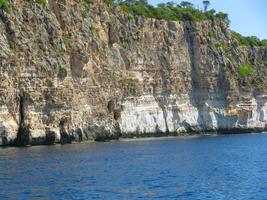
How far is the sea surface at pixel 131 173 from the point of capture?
1323 inches

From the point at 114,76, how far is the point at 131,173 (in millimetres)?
40850

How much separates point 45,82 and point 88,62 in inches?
415

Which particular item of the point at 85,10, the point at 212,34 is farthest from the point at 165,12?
the point at 85,10

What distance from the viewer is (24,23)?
2751 inches

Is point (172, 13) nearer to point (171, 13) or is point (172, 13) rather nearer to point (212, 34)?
point (171, 13)

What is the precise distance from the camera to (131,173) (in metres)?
42.3

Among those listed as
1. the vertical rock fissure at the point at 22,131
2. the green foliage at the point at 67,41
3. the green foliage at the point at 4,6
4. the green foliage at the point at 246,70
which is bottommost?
the vertical rock fissure at the point at 22,131

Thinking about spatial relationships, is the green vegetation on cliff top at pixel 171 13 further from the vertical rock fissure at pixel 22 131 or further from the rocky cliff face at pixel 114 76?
Answer: the vertical rock fissure at pixel 22 131

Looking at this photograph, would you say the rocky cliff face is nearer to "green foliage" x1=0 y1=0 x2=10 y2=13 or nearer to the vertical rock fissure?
the vertical rock fissure

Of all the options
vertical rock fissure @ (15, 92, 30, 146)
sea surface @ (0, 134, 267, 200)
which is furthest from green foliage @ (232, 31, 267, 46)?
vertical rock fissure @ (15, 92, 30, 146)

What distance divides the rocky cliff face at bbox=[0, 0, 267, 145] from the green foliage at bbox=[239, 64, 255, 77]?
34.2 inches

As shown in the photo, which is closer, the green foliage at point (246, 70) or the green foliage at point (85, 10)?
the green foliage at point (85, 10)

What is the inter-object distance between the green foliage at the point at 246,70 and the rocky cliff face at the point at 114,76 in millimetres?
869

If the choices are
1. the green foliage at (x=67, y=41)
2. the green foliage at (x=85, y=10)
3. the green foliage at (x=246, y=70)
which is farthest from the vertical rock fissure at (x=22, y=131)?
the green foliage at (x=246, y=70)
